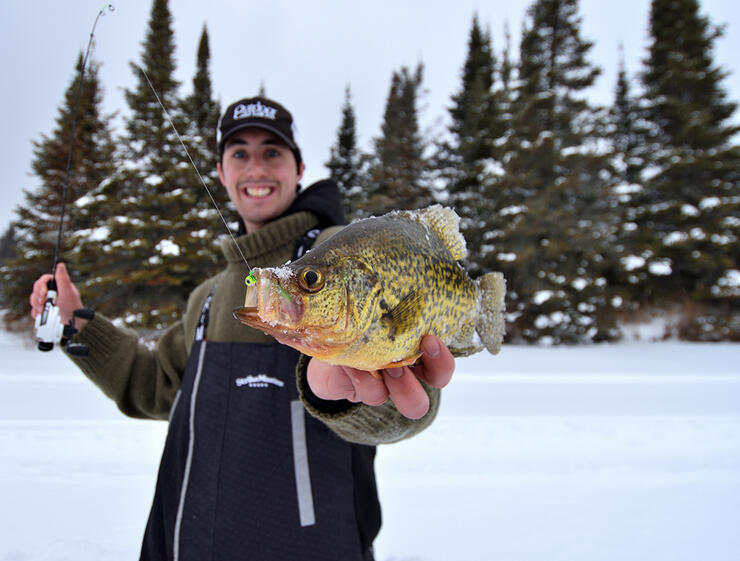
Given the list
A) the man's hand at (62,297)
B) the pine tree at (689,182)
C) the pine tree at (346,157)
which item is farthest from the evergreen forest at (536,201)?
the man's hand at (62,297)

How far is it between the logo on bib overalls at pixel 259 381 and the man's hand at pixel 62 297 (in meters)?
1.03

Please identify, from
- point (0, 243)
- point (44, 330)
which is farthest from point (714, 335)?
point (0, 243)

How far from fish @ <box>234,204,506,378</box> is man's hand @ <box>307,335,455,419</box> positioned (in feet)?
0.12

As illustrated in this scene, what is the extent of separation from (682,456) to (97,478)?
5853 mm

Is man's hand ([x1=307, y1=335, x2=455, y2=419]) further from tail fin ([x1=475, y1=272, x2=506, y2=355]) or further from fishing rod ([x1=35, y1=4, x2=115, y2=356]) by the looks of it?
fishing rod ([x1=35, y1=4, x2=115, y2=356])

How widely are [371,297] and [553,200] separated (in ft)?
48.4

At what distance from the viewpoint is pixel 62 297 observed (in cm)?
211

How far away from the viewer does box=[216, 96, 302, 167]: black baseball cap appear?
83.6 inches

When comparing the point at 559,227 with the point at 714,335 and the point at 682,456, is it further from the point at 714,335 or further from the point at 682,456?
the point at 682,456

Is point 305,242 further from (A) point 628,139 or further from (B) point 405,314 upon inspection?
(A) point 628,139

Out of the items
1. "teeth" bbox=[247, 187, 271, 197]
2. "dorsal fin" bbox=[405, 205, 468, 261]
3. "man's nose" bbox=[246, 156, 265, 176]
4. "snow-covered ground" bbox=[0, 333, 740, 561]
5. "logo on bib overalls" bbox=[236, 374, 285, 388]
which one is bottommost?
"snow-covered ground" bbox=[0, 333, 740, 561]

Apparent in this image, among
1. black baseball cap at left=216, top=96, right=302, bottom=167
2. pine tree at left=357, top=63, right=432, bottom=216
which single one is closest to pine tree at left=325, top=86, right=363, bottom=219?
pine tree at left=357, top=63, right=432, bottom=216

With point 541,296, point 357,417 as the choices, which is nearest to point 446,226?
point 357,417

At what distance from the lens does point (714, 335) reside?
1295cm
